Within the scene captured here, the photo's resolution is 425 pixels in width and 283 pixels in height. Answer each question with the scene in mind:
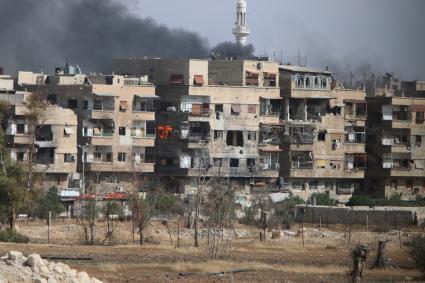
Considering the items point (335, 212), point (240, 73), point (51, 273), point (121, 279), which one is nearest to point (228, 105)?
point (240, 73)

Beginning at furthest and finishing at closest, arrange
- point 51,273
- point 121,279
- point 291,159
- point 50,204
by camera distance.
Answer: point 291,159
point 50,204
point 121,279
point 51,273

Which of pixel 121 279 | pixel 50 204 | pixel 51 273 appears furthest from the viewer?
pixel 50 204

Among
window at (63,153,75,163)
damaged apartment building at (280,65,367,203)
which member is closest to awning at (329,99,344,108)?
damaged apartment building at (280,65,367,203)

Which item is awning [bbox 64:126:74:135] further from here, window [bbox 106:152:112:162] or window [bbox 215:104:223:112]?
window [bbox 215:104:223:112]

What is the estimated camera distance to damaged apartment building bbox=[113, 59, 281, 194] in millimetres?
88625

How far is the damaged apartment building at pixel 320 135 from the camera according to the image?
92.6 meters

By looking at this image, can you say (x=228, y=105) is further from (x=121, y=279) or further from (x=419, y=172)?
(x=121, y=279)

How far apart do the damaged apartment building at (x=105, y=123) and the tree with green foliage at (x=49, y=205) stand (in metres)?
4.36

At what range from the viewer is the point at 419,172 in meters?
96.2

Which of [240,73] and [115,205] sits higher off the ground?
[240,73]

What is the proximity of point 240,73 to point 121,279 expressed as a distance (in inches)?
1718

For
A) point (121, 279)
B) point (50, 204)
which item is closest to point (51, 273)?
point (121, 279)

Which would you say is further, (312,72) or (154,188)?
(312,72)

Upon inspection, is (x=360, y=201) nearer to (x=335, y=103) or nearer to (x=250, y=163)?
(x=250, y=163)
